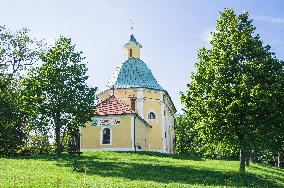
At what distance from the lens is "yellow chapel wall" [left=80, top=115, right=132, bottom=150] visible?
4594 centimetres

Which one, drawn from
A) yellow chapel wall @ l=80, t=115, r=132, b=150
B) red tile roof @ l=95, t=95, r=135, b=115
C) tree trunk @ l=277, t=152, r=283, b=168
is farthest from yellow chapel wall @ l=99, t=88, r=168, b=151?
tree trunk @ l=277, t=152, r=283, b=168

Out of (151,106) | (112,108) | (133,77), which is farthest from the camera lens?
(133,77)

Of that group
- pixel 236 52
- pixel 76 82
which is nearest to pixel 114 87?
pixel 76 82

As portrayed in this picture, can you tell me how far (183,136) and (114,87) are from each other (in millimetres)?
36301

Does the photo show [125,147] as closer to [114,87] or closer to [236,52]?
[114,87]

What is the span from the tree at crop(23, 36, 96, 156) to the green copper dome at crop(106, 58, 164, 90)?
22391mm

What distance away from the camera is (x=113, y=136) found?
1815 inches

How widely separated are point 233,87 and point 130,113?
64.1ft

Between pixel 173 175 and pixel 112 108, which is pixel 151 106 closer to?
pixel 112 108

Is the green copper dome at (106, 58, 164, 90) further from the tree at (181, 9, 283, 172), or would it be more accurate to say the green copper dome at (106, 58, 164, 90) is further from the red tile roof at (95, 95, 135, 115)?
the tree at (181, 9, 283, 172)

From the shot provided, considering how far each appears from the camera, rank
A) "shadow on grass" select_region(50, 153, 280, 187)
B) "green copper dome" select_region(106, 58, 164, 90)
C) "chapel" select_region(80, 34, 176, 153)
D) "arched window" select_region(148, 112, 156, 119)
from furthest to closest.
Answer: "arched window" select_region(148, 112, 156, 119) < "green copper dome" select_region(106, 58, 164, 90) < "chapel" select_region(80, 34, 176, 153) < "shadow on grass" select_region(50, 153, 280, 187)

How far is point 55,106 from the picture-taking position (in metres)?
30.8

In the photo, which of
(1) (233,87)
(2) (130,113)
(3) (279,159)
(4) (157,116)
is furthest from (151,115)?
(1) (233,87)

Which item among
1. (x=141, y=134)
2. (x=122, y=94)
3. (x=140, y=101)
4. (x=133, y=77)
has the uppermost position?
(x=133, y=77)
